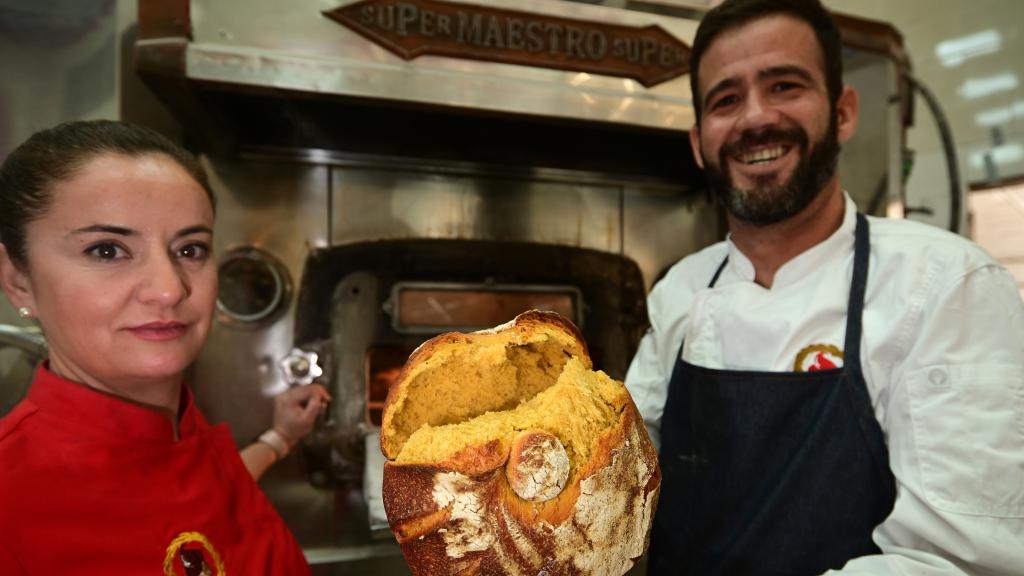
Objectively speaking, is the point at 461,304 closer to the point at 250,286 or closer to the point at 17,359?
the point at 250,286

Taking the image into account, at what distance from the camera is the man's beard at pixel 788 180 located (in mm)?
1049

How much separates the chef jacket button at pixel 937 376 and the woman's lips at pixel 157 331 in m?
1.08

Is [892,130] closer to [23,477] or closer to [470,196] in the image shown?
[470,196]

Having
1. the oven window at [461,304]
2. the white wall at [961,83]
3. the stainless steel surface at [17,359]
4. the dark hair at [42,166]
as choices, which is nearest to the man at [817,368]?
the oven window at [461,304]

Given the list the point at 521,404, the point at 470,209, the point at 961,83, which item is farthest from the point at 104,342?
the point at 961,83

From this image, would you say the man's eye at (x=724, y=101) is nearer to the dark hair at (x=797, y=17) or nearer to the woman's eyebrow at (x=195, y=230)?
the dark hair at (x=797, y=17)

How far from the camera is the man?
0.83 metres

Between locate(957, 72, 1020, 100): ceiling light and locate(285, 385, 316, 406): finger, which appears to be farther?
locate(957, 72, 1020, 100): ceiling light

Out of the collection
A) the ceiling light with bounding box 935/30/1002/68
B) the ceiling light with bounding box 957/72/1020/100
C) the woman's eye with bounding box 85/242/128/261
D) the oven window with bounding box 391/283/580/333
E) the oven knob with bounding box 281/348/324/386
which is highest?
the ceiling light with bounding box 935/30/1002/68

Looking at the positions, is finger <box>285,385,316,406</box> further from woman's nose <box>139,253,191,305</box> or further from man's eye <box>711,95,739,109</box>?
man's eye <box>711,95,739,109</box>

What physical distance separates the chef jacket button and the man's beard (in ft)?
1.12

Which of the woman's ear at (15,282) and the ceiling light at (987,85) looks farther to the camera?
the ceiling light at (987,85)

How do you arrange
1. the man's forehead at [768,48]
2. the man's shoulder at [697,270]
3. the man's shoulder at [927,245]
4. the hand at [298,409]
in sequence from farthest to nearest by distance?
the hand at [298,409] < the man's shoulder at [697,270] < the man's forehead at [768,48] < the man's shoulder at [927,245]

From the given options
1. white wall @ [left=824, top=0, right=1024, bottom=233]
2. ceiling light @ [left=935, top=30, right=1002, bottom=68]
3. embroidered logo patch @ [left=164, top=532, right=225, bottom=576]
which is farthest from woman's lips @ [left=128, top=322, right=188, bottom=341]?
ceiling light @ [left=935, top=30, right=1002, bottom=68]
